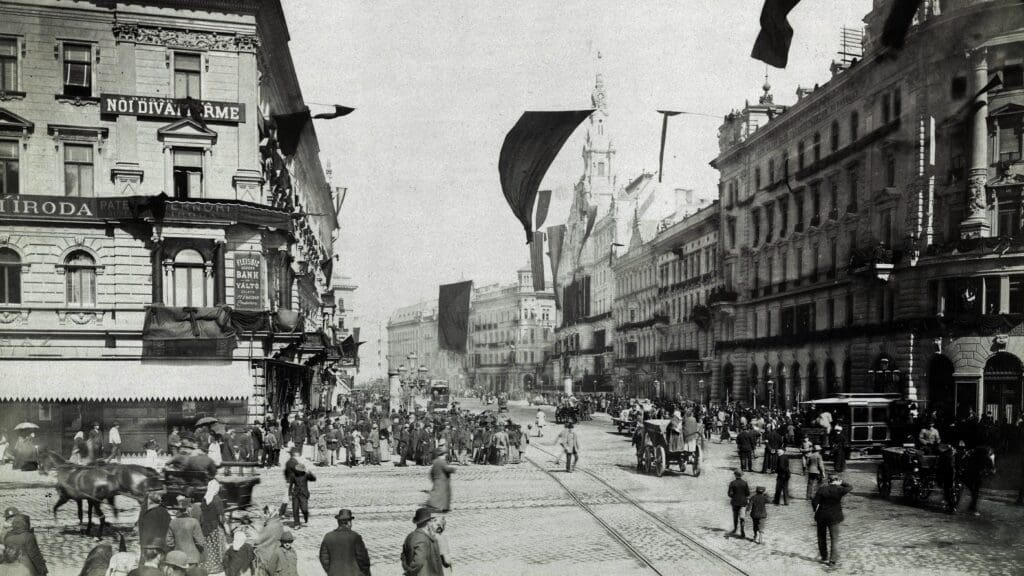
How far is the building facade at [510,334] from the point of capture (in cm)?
7050

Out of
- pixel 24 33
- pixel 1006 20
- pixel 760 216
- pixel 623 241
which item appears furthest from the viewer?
pixel 623 241

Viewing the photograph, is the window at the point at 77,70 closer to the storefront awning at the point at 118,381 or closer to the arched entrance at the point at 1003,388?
the storefront awning at the point at 118,381

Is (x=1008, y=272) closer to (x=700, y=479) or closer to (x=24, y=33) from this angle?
(x=700, y=479)

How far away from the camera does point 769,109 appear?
47.4 metres

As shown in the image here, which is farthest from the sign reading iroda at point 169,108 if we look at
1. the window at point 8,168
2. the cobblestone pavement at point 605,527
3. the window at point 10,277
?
the cobblestone pavement at point 605,527

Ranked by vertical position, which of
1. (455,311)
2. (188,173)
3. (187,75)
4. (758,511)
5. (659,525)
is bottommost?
(659,525)

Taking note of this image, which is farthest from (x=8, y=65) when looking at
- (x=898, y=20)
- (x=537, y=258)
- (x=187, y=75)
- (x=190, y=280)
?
(x=898, y=20)

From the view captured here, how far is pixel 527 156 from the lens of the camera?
18375 mm

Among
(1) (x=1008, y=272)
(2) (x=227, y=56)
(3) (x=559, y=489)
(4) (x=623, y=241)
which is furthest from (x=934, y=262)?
(4) (x=623, y=241)

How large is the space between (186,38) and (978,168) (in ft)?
87.8

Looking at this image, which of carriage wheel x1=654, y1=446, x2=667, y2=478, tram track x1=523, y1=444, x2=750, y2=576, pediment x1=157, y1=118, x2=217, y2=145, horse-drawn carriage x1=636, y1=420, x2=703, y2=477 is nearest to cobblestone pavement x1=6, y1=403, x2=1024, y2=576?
tram track x1=523, y1=444, x2=750, y2=576

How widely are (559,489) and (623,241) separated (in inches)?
2656

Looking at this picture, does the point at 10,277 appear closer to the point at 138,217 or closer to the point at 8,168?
the point at 8,168

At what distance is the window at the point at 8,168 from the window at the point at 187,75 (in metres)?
6.70
